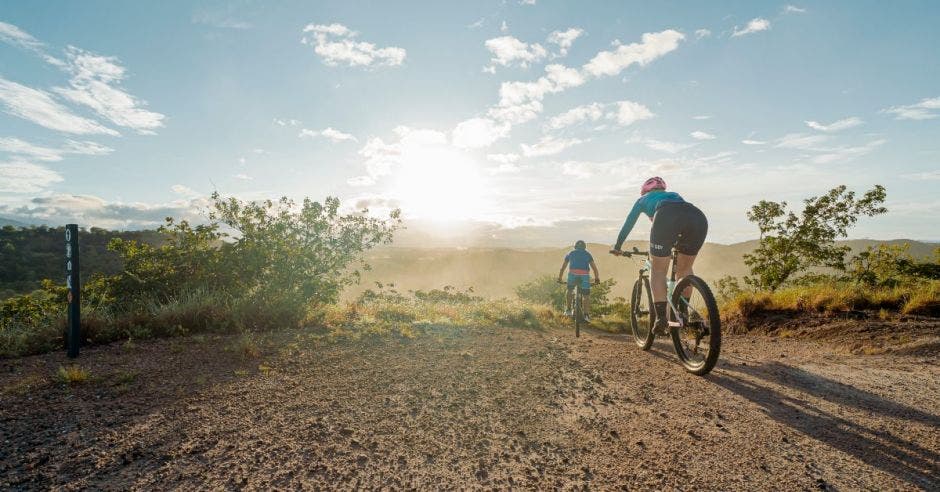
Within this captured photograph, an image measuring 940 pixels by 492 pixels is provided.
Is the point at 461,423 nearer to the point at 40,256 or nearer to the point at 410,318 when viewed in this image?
the point at 410,318

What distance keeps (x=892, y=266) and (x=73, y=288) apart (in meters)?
16.7

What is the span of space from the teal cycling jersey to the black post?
730cm

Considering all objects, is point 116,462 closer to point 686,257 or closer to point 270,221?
point 686,257

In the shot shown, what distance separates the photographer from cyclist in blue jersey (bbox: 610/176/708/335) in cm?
499

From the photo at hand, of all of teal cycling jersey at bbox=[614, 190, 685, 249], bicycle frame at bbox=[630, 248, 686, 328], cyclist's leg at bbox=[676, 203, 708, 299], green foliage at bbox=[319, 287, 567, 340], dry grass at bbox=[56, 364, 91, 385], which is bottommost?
green foliage at bbox=[319, 287, 567, 340]

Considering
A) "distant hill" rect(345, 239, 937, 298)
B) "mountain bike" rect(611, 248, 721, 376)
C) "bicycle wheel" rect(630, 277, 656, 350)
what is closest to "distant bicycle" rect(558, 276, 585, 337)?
"bicycle wheel" rect(630, 277, 656, 350)

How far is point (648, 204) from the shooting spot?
5.38 m

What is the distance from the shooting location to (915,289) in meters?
7.72

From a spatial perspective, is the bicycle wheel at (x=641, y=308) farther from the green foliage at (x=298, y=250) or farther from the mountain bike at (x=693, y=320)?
the green foliage at (x=298, y=250)

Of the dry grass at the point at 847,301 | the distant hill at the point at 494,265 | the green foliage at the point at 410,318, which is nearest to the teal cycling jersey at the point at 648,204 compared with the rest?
the green foliage at the point at 410,318

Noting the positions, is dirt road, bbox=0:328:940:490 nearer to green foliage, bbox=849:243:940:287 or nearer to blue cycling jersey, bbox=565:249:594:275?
blue cycling jersey, bbox=565:249:594:275

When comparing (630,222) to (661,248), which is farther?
(630,222)

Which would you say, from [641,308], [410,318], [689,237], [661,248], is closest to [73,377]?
[410,318]

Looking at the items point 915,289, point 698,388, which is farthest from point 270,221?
point 915,289
